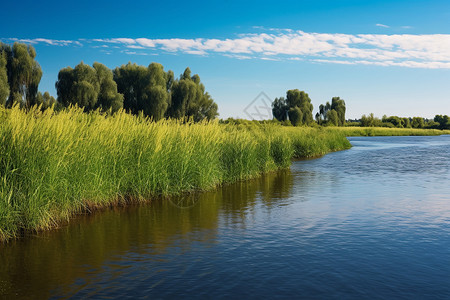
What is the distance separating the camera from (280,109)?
385ft

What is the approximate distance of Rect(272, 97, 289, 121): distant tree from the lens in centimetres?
11364

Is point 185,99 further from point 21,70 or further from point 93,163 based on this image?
point 93,163

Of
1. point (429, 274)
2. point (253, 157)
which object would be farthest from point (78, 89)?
point (429, 274)

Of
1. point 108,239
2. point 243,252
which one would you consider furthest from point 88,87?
point 243,252

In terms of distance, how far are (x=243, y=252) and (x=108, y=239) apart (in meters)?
2.77

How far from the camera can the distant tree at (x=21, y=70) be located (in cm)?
5309

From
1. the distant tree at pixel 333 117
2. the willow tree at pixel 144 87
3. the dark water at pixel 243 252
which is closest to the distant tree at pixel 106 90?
the willow tree at pixel 144 87

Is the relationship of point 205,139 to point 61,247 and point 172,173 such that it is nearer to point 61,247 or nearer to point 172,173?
point 172,173

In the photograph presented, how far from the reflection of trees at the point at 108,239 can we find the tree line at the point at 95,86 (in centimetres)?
3699

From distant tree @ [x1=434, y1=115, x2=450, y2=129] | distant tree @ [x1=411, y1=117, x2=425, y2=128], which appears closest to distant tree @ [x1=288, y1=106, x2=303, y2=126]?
distant tree @ [x1=411, y1=117, x2=425, y2=128]

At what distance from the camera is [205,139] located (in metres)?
14.0

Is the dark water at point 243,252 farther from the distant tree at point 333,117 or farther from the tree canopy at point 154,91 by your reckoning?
the distant tree at point 333,117

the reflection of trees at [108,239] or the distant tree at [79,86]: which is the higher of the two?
the distant tree at [79,86]

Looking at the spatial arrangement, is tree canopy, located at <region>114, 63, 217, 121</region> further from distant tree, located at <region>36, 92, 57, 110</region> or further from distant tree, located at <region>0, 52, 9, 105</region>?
distant tree, located at <region>0, 52, 9, 105</region>
